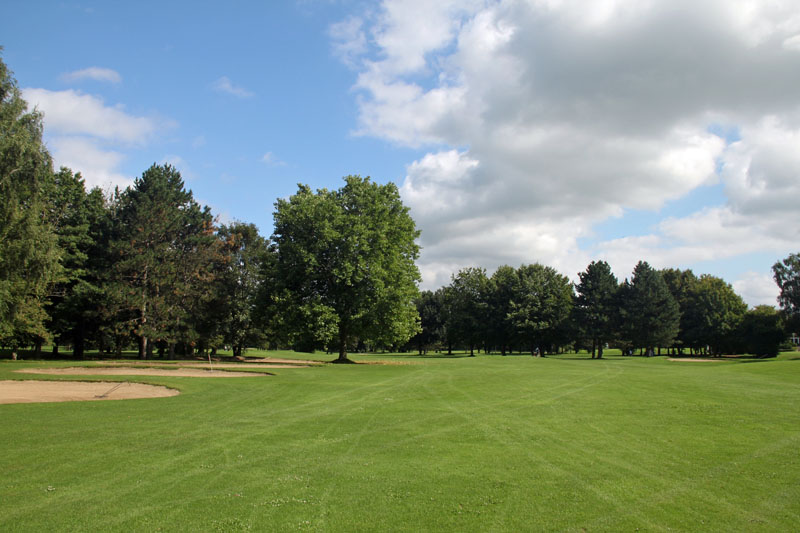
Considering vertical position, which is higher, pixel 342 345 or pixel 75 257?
pixel 75 257

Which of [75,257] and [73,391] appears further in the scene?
[75,257]

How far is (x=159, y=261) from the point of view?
174ft

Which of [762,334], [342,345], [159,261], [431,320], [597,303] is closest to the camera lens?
[342,345]

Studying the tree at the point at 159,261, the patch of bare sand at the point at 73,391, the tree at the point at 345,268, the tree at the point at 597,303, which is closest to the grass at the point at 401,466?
the patch of bare sand at the point at 73,391

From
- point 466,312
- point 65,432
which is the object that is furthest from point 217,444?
point 466,312

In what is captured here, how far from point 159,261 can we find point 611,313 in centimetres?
6559

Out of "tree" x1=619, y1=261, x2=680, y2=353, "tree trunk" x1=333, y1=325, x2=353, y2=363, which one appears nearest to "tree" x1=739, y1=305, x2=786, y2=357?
"tree" x1=619, y1=261, x2=680, y2=353

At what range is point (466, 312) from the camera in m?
90.2

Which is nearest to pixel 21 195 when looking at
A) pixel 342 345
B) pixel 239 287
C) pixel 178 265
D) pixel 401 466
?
pixel 178 265

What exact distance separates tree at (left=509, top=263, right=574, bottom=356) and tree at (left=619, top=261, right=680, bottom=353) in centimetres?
924

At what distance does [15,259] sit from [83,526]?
98.9 feet

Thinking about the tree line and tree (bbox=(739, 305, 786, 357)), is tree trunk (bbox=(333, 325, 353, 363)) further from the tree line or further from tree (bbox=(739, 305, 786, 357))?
tree (bbox=(739, 305, 786, 357))

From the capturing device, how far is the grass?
7.18 meters

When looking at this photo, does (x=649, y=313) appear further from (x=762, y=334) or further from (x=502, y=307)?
(x=502, y=307)
